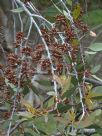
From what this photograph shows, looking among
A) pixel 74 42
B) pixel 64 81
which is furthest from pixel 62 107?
pixel 74 42

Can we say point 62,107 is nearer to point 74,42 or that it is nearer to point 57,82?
point 57,82

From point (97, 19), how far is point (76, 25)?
126 centimetres

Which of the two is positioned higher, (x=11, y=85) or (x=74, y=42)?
(x=74, y=42)

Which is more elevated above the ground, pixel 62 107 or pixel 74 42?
pixel 74 42

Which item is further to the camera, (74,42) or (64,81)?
(74,42)

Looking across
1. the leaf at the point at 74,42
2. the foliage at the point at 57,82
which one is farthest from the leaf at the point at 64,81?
the leaf at the point at 74,42

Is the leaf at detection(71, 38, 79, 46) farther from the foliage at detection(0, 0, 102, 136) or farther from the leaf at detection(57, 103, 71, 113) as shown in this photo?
the leaf at detection(57, 103, 71, 113)

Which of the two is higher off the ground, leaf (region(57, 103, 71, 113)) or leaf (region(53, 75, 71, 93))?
leaf (region(53, 75, 71, 93))

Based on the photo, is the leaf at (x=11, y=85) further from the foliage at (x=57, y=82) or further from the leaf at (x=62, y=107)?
the leaf at (x=62, y=107)

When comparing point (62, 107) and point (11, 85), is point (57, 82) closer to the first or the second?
Result: point (62, 107)

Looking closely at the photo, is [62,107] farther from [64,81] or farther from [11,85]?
[11,85]

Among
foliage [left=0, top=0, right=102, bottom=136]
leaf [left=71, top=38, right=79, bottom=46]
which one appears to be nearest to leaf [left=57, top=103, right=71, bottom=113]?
foliage [left=0, top=0, right=102, bottom=136]

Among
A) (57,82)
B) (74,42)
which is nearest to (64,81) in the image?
(57,82)

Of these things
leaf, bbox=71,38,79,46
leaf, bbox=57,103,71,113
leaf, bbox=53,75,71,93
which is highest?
leaf, bbox=71,38,79,46
